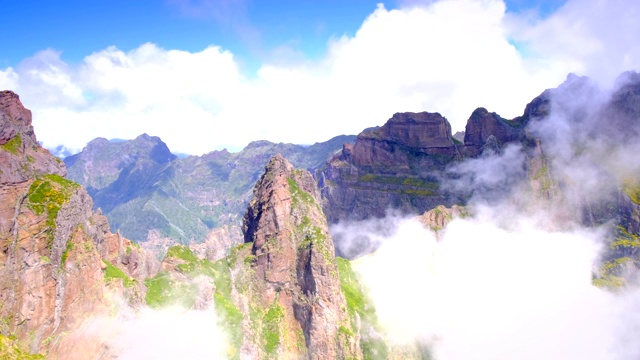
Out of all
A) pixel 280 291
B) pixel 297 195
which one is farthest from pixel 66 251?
pixel 297 195

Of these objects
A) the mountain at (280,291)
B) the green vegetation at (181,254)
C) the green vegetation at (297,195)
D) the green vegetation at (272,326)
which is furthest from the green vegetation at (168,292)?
the green vegetation at (297,195)

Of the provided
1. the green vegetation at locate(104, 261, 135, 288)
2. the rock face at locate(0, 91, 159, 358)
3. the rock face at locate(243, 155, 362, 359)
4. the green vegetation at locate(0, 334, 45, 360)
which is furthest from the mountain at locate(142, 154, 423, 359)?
the green vegetation at locate(0, 334, 45, 360)

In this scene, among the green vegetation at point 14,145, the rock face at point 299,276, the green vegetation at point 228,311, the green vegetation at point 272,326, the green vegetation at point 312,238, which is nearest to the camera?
the green vegetation at point 14,145

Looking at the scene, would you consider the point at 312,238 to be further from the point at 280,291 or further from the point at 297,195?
the point at 297,195

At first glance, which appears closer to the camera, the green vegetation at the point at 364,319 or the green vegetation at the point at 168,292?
the green vegetation at the point at 168,292

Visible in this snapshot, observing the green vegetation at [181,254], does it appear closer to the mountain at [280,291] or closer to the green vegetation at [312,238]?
the mountain at [280,291]
